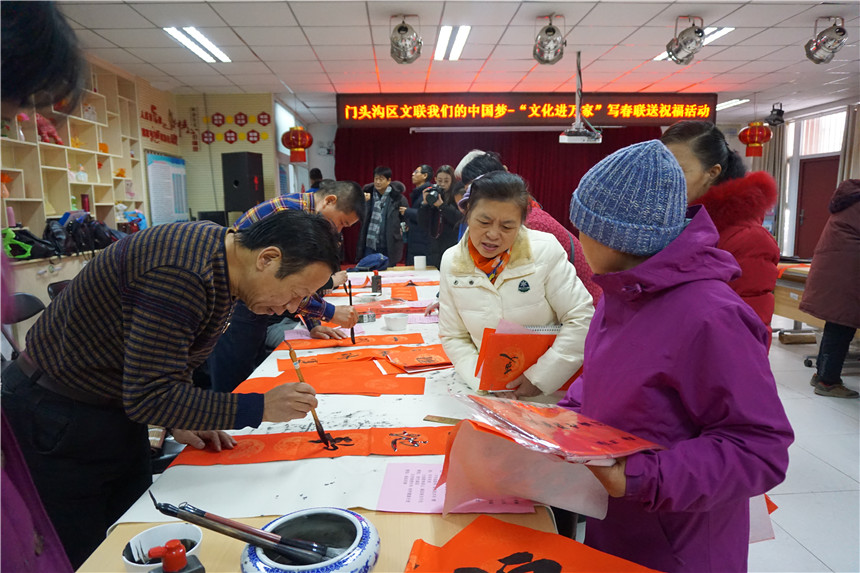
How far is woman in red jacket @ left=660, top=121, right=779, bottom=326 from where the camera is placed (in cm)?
153

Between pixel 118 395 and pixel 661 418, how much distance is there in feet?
3.71

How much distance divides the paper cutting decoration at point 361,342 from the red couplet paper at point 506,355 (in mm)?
702

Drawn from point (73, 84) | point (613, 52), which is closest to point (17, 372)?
point (73, 84)

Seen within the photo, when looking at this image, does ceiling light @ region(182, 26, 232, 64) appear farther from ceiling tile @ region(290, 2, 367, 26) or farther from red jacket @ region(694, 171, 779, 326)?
red jacket @ region(694, 171, 779, 326)

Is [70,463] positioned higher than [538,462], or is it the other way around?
[538,462]

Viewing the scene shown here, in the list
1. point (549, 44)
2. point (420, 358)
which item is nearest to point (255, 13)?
point (549, 44)

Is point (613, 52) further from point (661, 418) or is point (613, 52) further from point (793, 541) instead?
point (661, 418)

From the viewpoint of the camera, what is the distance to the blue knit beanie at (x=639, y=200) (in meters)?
0.83

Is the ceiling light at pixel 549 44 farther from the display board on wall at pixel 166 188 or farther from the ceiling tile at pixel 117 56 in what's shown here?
the display board on wall at pixel 166 188

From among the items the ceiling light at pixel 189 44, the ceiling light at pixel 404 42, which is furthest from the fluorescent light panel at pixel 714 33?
the ceiling light at pixel 189 44

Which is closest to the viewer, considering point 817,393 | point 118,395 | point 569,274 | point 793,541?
point 118,395

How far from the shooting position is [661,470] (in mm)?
745

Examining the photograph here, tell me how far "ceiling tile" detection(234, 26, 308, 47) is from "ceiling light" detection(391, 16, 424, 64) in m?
1.00

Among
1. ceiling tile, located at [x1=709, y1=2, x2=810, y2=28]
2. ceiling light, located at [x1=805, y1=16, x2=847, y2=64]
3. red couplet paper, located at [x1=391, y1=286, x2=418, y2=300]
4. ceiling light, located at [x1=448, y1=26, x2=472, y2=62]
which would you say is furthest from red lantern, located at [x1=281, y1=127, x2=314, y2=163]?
ceiling light, located at [x1=805, y1=16, x2=847, y2=64]
